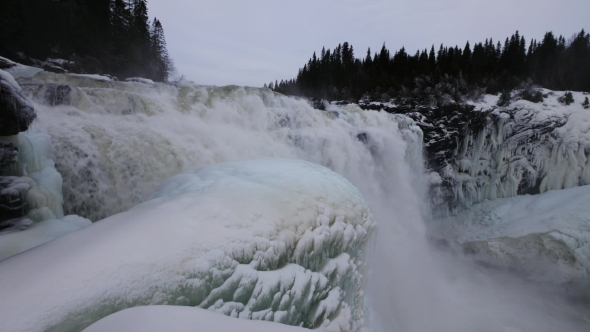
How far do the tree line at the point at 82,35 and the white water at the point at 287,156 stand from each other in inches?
447

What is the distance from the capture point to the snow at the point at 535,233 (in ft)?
30.4

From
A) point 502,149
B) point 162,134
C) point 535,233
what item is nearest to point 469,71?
point 502,149

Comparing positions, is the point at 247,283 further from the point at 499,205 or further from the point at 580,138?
the point at 580,138

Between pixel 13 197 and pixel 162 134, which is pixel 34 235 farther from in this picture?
pixel 162 134

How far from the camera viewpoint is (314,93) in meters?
34.2

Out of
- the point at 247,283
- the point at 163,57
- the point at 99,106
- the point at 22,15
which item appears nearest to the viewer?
the point at 247,283

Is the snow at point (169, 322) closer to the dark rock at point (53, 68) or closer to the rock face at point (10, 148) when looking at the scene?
the rock face at point (10, 148)

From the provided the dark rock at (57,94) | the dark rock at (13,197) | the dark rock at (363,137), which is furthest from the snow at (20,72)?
the dark rock at (363,137)

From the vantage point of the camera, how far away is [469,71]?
75.0ft

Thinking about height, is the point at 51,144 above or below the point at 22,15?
below

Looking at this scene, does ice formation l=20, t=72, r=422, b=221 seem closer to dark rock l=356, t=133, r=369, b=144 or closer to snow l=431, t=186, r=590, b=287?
dark rock l=356, t=133, r=369, b=144

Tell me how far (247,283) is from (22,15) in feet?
67.1

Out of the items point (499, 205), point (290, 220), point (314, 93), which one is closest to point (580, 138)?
point (499, 205)

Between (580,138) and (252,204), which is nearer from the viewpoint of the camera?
(252,204)
